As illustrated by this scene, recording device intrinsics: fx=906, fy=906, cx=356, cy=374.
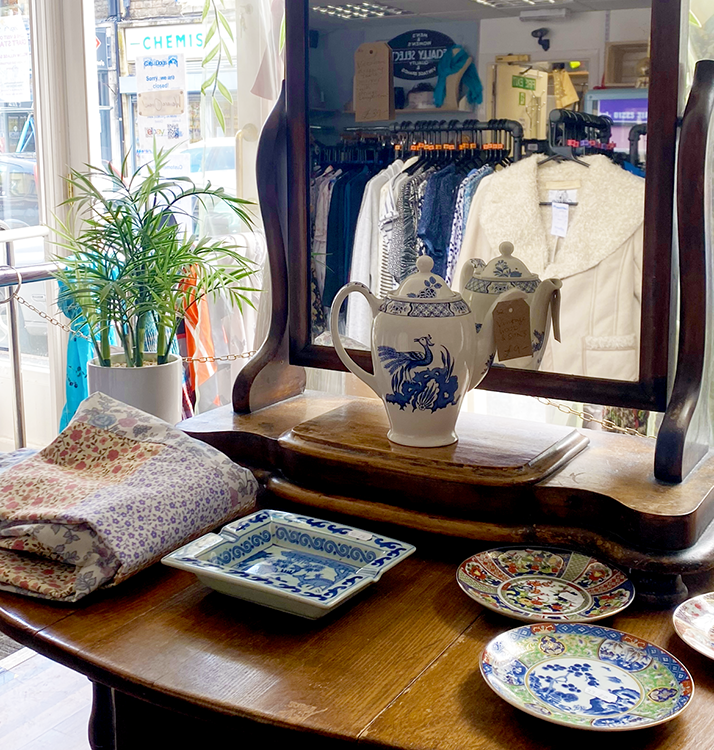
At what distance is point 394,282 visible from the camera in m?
1.28

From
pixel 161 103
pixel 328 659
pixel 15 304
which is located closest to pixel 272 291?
pixel 328 659

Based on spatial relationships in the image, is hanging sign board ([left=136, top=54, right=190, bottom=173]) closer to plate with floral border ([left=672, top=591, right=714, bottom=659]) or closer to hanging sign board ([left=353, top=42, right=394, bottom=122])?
hanging sign board ([left=353, top=42, right=394, bottom=122])

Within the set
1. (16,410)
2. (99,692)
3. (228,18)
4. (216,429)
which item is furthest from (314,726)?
(228,18)

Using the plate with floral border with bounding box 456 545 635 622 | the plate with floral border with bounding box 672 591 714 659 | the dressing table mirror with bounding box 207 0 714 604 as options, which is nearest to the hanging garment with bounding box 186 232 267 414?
the dressing table mirror with bounding box 207 0 714 604

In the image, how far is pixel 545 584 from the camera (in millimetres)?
979

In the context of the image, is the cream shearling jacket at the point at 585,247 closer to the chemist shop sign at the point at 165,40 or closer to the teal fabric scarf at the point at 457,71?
the teal fabric scarf at the point at 457,71

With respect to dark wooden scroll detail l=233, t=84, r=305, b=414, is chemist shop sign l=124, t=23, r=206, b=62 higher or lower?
higher

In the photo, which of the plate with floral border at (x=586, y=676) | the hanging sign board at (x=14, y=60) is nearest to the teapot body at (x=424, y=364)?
the plate with floral border at (x=586, y=676)

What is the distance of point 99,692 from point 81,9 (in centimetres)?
220

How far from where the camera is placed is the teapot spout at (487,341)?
1.14 m

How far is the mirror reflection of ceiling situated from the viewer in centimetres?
109

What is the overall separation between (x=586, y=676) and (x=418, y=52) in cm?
81

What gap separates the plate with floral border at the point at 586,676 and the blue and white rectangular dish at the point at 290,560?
171 mm

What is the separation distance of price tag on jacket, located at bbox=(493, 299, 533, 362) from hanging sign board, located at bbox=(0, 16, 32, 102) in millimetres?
2342
